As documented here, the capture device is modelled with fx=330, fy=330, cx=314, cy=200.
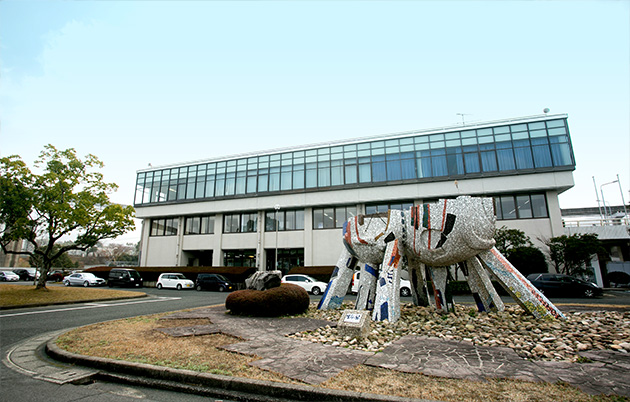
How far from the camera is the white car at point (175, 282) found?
27594 millimetres

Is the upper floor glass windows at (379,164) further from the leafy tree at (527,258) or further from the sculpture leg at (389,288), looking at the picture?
the sculpture leg at (389,288)

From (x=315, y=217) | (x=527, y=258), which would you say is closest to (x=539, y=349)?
(x=527, y=258)

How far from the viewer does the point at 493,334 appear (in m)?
7.22

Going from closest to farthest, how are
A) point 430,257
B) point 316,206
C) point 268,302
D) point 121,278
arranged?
1. point 430,257
2. point 268,302
3. point 121,278
4. point 316,206

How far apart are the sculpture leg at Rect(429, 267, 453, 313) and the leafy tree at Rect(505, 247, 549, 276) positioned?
1526 centimetres

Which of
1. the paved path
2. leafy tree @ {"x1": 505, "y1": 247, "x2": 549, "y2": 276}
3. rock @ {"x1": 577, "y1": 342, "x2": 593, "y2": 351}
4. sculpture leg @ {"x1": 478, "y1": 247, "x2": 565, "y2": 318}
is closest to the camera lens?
the paved path

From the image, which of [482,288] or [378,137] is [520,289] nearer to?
[482,288]

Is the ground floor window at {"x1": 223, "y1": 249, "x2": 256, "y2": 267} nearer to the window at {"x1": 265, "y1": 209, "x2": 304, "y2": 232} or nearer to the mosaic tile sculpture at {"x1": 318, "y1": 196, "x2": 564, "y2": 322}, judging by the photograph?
the window at {"x1": 265, "y1": 209, "x2": 304, "y2": 232}

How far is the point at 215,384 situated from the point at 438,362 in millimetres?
3409

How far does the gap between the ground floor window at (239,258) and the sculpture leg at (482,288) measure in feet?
86.3

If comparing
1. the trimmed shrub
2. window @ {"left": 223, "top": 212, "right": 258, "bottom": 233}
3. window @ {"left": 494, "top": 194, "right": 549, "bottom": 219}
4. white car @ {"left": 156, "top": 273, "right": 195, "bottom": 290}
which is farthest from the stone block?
window @ {"left": 223, "top": 212, "right": 258, "bottom": 233}

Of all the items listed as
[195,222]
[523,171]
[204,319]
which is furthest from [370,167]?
[204,319]

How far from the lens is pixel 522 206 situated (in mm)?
25422

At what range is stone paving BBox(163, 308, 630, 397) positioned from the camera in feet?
14.7
